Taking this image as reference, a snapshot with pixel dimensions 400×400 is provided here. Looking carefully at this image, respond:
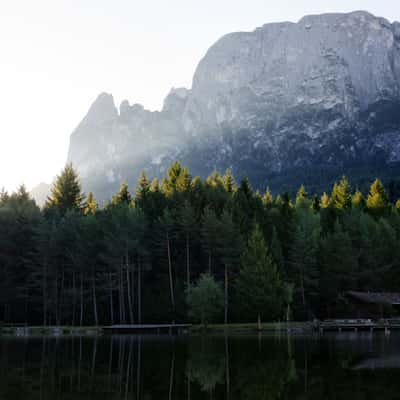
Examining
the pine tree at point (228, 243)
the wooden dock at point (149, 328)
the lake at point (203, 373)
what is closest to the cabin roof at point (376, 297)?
the pine tree at point (228, 243)

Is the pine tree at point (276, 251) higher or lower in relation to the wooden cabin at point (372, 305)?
higher

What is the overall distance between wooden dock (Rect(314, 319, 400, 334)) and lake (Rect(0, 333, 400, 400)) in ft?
78.2

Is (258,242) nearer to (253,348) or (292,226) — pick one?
(292,226)

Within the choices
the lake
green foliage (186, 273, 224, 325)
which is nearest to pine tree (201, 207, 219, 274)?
green foliage (186, 273, 224, 325)

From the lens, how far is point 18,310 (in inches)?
2867

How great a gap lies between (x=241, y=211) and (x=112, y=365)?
45.1 metres

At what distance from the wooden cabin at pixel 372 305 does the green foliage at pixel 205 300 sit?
1848cm

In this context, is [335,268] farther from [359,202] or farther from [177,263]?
[359,202]

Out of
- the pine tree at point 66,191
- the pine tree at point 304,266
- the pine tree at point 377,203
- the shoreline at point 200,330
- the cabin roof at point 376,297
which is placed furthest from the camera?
the pine tree at point 377,203

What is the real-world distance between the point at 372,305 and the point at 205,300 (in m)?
22.7

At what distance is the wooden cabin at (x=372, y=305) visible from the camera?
71.7 meters

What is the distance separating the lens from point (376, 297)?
237 ft

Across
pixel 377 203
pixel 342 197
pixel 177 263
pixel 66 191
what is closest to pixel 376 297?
pixel 177 263

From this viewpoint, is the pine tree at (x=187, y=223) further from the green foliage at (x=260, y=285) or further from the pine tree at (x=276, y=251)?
the pine tree at (x=276, y=251)
